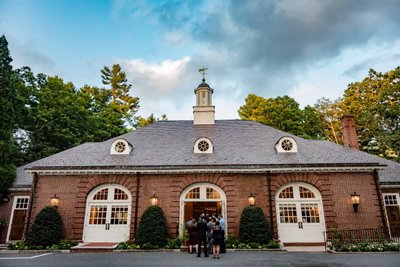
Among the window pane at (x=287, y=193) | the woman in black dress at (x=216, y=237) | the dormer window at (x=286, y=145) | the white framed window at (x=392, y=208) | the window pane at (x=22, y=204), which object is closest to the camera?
the woman in black dress at (x=216, y=237)

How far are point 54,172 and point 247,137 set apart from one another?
12.3m

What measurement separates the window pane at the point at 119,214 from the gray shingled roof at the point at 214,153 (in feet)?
7.99

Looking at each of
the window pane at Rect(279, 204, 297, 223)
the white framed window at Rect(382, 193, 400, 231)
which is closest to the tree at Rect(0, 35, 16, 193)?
the window pane at Rect(279, 204, 297, 223)

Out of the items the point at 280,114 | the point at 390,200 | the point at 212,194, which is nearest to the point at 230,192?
the point at 212,194

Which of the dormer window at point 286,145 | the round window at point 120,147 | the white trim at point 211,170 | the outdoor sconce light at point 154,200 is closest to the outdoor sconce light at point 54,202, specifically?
the white trim at point 211,170

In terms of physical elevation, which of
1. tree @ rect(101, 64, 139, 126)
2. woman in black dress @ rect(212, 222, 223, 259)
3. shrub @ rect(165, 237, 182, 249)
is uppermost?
tree @ rect(101, 64, 139, 126)

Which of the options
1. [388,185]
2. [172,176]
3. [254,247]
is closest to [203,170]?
[172,176]

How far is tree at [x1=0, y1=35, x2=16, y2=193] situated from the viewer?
16.1m

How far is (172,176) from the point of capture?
1477 centimetres

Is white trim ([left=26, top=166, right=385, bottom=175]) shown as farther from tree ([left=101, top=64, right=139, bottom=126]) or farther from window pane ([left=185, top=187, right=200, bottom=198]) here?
tree ([left=101, top=64, right=139, bottom=126])

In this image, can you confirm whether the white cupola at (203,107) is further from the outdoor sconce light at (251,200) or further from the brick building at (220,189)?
the outdoor sconce light at (251,200)

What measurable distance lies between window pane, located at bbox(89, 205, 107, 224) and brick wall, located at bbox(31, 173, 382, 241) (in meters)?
Result: 0.50

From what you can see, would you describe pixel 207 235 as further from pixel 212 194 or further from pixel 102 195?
pixel 102 195

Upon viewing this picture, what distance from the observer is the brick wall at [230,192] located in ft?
45.8
